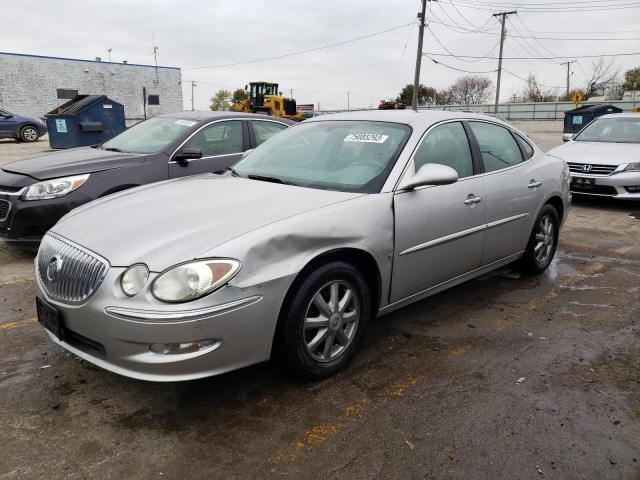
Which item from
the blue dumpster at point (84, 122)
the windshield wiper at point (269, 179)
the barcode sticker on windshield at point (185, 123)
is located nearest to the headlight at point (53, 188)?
the barcode sticker on windshield at point (185, 123)

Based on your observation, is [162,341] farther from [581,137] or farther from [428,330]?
[581,137]

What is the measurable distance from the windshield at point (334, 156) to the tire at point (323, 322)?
2.12 ft

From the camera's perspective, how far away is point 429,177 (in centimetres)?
335

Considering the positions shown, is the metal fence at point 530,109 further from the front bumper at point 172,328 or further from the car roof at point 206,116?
the front bumper at point 172,328

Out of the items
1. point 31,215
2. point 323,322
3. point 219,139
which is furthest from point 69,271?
point 219,139

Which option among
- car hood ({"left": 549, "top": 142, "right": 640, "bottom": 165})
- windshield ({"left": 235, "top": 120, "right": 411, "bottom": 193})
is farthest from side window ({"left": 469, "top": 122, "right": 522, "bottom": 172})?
car hood ({"left": 549, "top": 142, "right": 640, "bottom": 165})

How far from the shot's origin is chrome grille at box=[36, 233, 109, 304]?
2.63 metres

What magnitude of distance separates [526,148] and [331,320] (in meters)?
2.90

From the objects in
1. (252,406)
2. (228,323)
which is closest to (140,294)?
(228,323)

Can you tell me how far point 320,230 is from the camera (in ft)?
9.53

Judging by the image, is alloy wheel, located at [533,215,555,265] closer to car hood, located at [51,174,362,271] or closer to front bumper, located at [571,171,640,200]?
car hood, located at [51,174,362,271]

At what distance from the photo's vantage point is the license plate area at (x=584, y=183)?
8395mm

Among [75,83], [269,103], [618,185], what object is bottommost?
[618,185]

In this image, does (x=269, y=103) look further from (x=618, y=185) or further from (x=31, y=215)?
(x=31, y=215)
